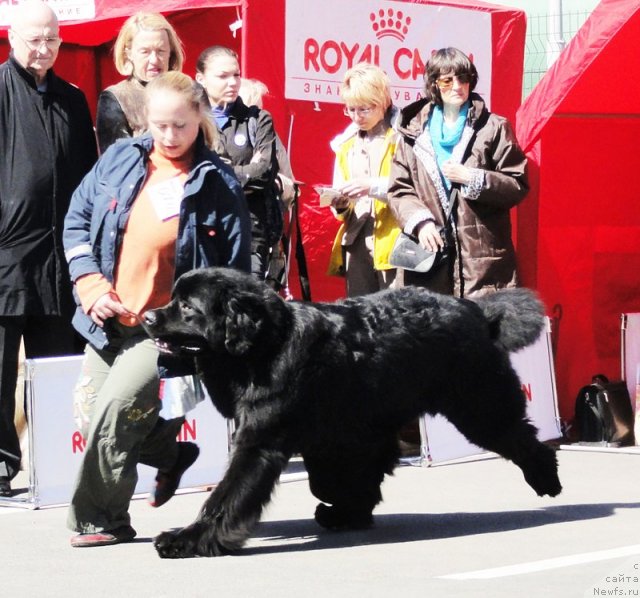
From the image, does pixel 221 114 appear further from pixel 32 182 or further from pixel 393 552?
pixel 393 552

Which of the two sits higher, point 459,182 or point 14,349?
point 459,182

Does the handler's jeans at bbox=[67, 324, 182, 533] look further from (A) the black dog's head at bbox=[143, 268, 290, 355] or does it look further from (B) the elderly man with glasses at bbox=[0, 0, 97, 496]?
(B) the elderly man with glasses at bbox=[0, 0, 97, 496]

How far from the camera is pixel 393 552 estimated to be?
5543 mm

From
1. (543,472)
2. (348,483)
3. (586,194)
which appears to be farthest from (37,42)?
(586,194)

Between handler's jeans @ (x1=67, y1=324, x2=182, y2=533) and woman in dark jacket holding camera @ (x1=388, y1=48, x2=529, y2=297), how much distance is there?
2.44 meters

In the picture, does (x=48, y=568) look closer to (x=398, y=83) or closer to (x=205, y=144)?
(x=205, y=144)

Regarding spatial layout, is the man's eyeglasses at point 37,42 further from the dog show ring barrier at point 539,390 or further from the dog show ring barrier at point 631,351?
the dog show ring barrier at point 631,351

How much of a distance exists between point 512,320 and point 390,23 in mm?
3324

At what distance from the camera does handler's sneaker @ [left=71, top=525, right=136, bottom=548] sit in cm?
568

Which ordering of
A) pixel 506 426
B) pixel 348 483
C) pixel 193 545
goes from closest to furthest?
pixel 193 545 → pixel 348 483 → pixel 506 426

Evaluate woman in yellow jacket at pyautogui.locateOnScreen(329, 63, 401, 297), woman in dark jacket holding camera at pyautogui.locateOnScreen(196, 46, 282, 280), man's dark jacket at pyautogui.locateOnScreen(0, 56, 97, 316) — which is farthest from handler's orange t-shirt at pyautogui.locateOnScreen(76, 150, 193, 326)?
woman in yellow jacket at pyautogui.locateOnScreen(329, 63, 401, 297)

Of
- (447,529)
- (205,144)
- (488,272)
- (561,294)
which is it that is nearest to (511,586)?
(447,529)

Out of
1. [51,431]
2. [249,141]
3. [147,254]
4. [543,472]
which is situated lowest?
[543,472]

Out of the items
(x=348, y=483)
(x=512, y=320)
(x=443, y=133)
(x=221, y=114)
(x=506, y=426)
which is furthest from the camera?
(x=443, y=133)
